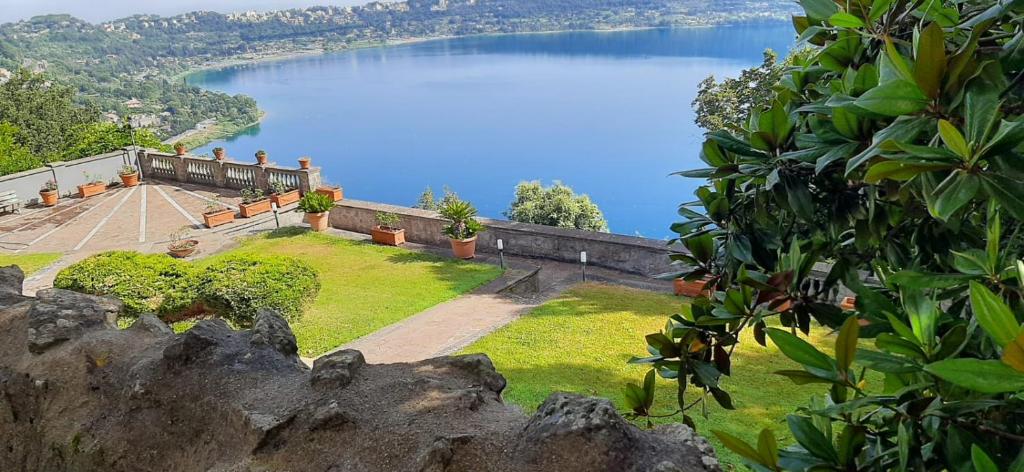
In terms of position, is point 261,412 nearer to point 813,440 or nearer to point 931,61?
point 813,440

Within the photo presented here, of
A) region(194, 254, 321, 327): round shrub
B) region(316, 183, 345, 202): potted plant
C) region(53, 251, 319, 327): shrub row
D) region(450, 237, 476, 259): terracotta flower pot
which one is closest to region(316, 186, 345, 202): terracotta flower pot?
region(316, 183, 345, 202): potted plant

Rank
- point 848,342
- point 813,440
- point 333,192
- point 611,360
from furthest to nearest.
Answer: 1. point 333,192
2. point 611,360
3. point 813,440
4. point 848,342

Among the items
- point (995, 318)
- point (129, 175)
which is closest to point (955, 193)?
point (995, 318)

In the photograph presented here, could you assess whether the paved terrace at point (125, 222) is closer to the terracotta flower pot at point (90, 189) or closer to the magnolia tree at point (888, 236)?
the terracotta flower pot at point (90, 189)

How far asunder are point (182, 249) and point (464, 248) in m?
5.08

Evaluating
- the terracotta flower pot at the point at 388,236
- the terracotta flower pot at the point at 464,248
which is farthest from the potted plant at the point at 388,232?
the terracotta flower pot at the point at 464,248

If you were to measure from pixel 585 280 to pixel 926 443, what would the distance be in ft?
32.5

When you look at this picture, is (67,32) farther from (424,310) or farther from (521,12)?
(424,310)

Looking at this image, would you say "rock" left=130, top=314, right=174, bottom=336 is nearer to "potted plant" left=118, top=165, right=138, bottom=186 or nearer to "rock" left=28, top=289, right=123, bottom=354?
"rock" left=28, top=289, right=123, bottom=354

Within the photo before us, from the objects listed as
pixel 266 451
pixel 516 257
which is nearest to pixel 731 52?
pixel 516 257

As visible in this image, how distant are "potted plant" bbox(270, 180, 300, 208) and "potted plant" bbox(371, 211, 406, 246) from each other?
339 cm

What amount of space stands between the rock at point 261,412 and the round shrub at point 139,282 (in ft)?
14.4

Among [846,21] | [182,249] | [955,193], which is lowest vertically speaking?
[182,249]

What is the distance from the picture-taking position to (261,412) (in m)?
2.36
